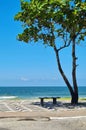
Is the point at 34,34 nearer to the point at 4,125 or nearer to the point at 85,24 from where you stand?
the point at 85,24

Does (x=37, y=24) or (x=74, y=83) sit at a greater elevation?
(x=37, y=24)

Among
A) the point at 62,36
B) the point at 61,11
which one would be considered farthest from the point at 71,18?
the point at 62,36

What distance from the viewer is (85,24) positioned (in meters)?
30.7

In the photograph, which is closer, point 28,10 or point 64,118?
point 64,118

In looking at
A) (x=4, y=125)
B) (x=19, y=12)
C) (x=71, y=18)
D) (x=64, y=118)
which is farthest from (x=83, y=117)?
(x=19, y=12)

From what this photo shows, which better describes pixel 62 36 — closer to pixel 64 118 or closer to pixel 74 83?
pixel 74 83

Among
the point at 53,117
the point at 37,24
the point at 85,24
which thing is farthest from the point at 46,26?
the point at 53,117

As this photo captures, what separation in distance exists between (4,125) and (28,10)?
14548 millimetres

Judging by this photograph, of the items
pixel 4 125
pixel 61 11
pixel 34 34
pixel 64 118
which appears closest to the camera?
pixel 4 125

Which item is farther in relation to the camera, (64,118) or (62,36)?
(62,36)

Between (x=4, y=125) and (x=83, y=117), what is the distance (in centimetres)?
483

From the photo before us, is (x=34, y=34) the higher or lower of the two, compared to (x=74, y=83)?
higher

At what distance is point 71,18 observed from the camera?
29.9 m

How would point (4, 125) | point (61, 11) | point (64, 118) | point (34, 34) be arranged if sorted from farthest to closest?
point (34, 34) → point (61, 11) → point (64, 118) → point (4, 125)
